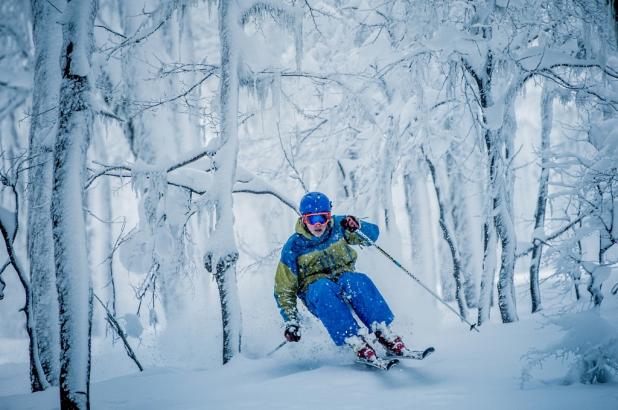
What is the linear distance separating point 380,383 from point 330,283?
1.01 m

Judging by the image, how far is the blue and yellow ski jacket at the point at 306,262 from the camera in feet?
12.8

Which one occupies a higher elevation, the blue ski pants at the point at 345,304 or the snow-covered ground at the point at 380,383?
the blue ski pants at the point at 345,304

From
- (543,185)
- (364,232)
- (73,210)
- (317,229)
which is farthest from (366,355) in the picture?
(543,185)

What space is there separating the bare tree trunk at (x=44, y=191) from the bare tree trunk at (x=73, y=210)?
2067 mm

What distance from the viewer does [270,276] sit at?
7.20m

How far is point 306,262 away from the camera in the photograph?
155 inches

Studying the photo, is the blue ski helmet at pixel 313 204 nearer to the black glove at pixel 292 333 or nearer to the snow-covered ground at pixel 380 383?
A: the black glove at pixel 292 333

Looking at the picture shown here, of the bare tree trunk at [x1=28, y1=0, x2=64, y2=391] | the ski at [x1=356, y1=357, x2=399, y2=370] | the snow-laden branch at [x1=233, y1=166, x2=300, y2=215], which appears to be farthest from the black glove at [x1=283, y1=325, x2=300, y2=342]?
the bare tree trunk at [x1=28, y1=0, x2=64, y2=391]

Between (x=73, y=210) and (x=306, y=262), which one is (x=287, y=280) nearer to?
(x=306, y=262)

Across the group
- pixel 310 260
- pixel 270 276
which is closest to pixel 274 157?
pixel 270 276

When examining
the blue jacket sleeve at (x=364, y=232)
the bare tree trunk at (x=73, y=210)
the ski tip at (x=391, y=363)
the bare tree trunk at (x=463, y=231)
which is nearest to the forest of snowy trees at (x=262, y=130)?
the bare tree trunk at (x=73, y=210)

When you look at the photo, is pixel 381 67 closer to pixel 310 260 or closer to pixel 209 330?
pixel 310 260

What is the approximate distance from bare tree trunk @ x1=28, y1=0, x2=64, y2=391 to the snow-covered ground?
1.15 m

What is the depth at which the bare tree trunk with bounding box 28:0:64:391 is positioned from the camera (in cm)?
453
